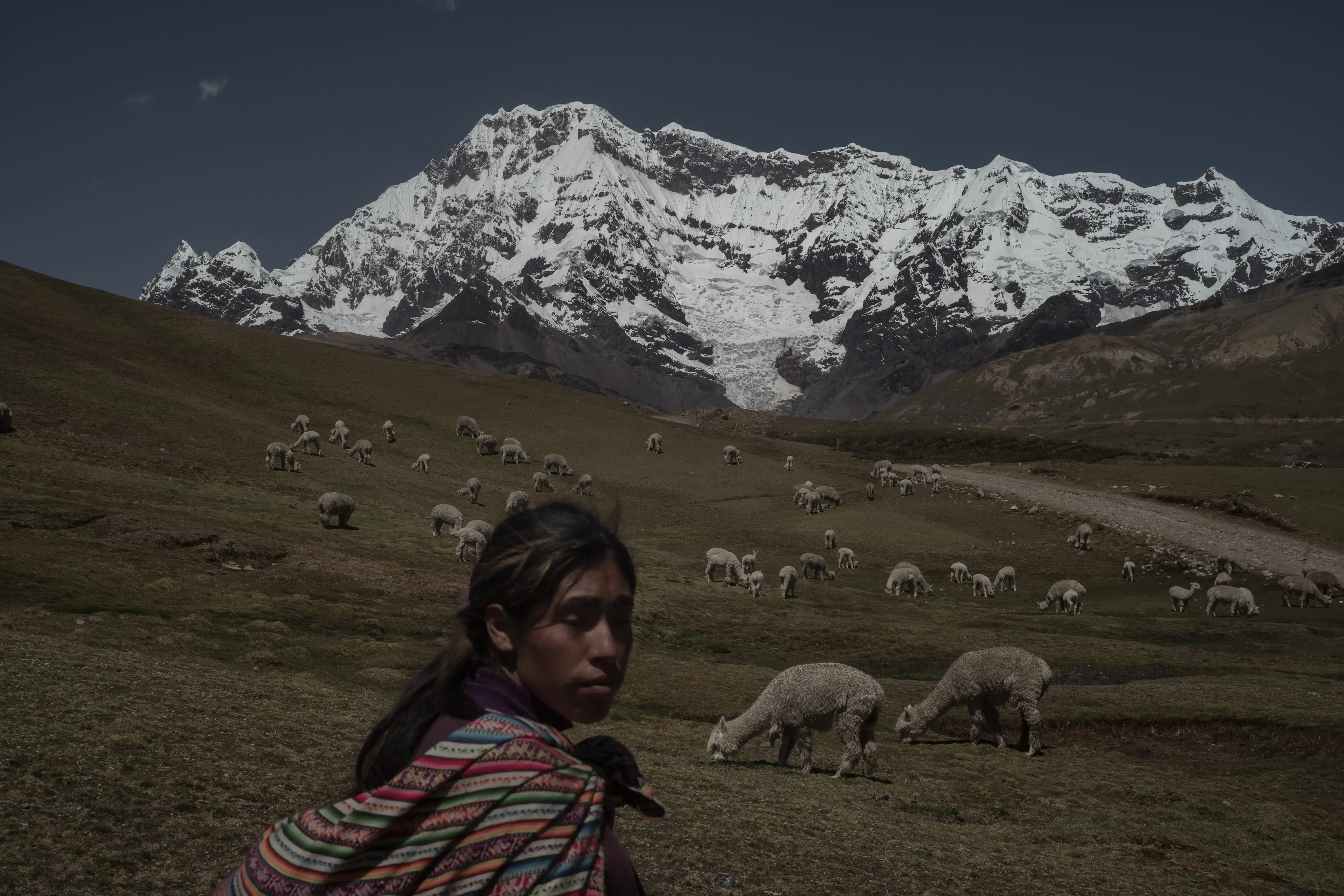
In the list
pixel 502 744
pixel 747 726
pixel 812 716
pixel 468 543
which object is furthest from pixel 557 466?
pixel 502 744

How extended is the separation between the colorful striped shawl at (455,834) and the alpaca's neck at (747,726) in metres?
15.8

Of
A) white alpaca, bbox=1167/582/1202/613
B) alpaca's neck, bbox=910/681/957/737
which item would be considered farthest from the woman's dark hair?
white alpaca, bbox=1167/582/1202/613

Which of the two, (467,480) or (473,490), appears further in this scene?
(467,480)

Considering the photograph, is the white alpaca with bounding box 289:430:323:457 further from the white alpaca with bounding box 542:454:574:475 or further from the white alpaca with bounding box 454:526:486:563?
the white alpaca with bounding box 454:526:486:563

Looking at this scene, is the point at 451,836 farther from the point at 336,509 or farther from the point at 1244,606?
the point at 1244,606

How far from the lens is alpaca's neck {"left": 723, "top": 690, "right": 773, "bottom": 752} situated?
18703 millimetres

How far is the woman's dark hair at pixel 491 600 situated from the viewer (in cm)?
389

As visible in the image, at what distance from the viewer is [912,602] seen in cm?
4459

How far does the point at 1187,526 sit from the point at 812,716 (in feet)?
168

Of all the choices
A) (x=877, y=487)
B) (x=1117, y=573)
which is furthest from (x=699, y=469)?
(x=1117, y=573)

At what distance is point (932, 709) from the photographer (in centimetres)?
2228

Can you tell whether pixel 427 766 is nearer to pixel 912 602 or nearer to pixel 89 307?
pixel 912 602

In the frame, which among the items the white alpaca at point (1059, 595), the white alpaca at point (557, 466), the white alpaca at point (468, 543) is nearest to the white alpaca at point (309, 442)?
the white alpaca at point (557, 466)

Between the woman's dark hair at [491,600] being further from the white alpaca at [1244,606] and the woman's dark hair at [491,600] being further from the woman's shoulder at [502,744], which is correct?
the white alpaca at [1244,606]
